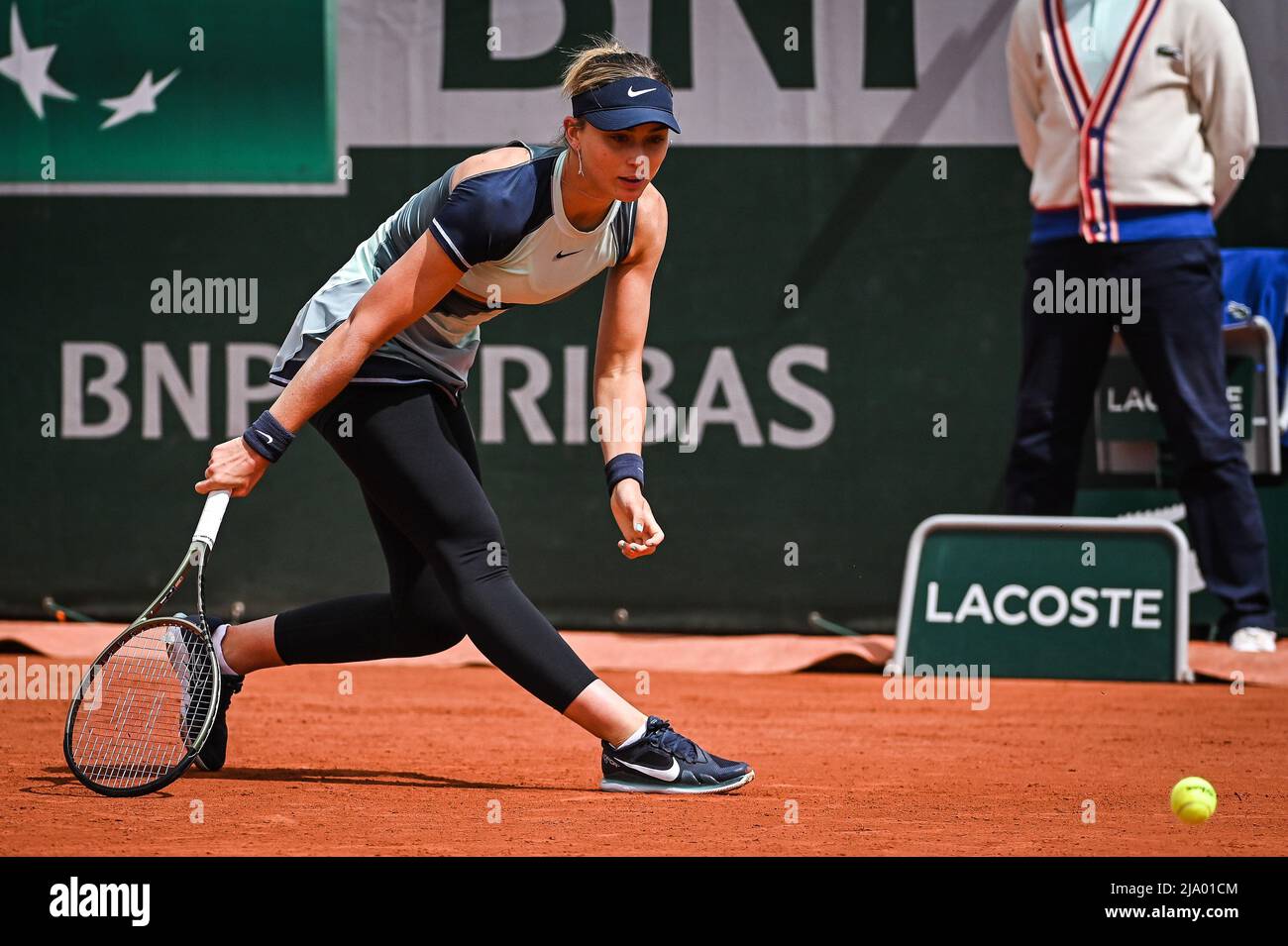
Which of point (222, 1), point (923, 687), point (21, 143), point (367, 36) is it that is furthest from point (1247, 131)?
point (21, 143)

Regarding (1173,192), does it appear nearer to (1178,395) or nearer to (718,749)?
(1178,395)

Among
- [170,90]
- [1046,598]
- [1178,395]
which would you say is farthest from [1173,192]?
[170,90]

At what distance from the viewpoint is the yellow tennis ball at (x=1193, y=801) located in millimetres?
3416

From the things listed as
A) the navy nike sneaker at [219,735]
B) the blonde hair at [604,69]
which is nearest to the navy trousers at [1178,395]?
the blonde hair at [604,69]

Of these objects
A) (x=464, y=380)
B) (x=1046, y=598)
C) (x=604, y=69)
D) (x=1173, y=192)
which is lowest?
(x=1046, y=598)

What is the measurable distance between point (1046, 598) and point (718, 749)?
1547 mm

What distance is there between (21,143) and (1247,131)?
4221mm

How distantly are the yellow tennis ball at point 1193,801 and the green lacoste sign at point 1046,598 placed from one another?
82.7 inches

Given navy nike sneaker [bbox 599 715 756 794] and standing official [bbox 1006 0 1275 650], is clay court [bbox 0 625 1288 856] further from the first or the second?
standing official [bbox 1006 0 1275 650]

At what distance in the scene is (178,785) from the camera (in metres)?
3.74

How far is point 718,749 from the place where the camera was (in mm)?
4500

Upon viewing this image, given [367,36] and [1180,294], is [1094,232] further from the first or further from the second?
[367,36]

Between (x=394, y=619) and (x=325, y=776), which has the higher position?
(x=394, y=619)

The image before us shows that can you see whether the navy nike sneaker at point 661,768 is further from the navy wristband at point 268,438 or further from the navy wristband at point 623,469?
the navy wristband at point 268,438
